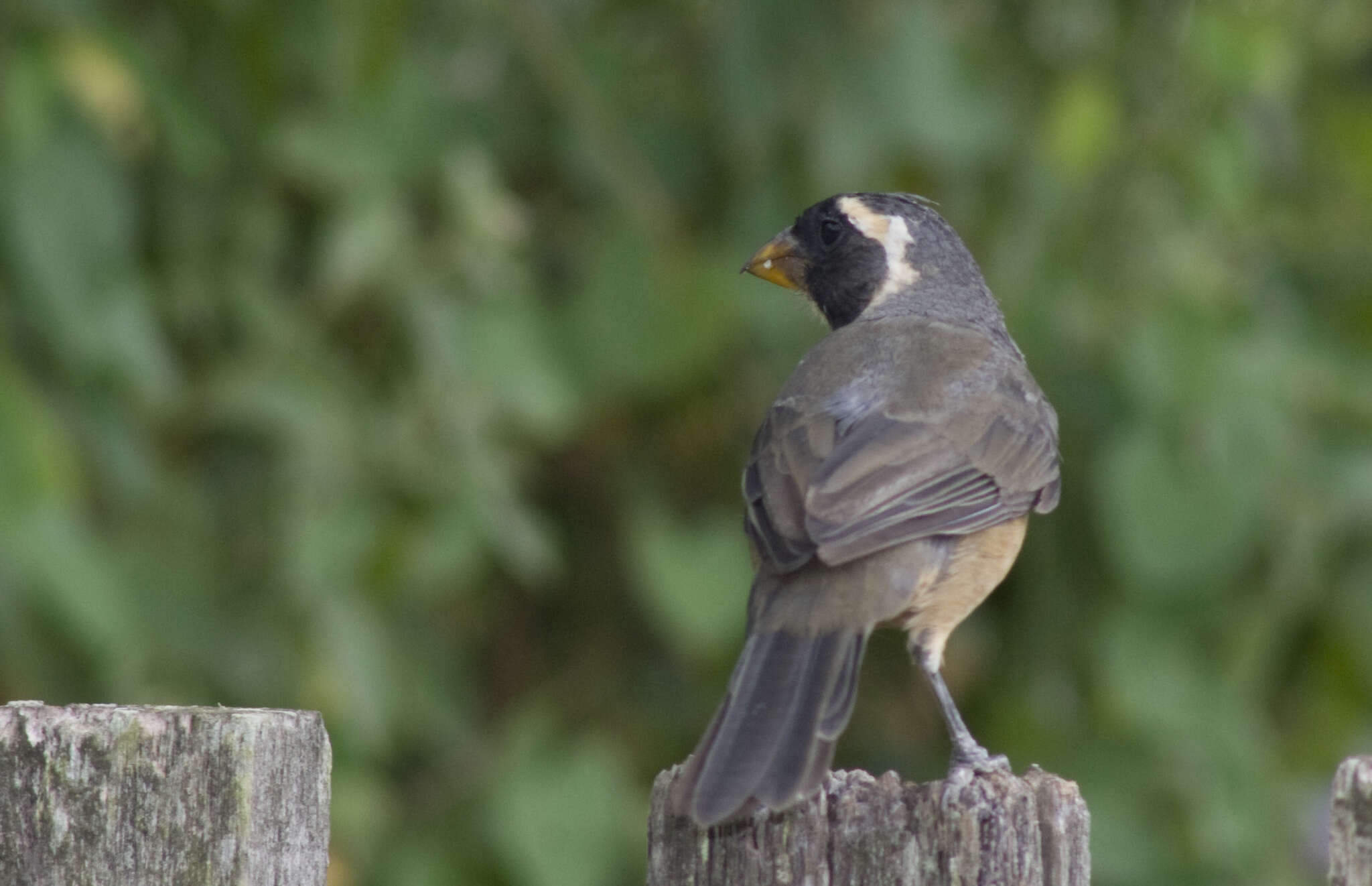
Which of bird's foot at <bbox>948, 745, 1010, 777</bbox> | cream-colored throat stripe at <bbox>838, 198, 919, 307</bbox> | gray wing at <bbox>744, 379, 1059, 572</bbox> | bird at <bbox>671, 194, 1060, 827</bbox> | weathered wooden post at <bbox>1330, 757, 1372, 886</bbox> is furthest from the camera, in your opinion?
cream-colored throat stripe at <bbox>838, 198, 919, 307</bbox>

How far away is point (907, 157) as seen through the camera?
583cm

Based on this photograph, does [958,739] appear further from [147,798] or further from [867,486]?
[147,798]

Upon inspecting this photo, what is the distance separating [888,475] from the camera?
3518 mm

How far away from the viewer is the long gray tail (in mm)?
2389

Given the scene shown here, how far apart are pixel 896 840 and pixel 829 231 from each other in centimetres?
258

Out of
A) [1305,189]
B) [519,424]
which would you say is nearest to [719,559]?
[519,424]

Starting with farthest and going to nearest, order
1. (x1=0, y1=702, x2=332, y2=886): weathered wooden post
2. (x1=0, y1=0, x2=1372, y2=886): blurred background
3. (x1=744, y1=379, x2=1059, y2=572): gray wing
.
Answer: (x1=0, y1=0, x2=1372, y2=886): blurred background → (x1=744, y1=379, x2=1059, y2=572): gray wing → (x1=0, y1=702, x2=332, y2=886): weathered wooden post

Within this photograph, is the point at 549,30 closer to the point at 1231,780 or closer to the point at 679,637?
the point at 679,637

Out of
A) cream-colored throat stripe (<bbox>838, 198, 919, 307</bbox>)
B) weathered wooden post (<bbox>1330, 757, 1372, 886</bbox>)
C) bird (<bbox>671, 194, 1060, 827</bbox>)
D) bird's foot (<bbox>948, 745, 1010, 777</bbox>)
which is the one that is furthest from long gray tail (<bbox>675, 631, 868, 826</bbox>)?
cream-colored throat stripe (<bbox>838, 198, 919, 307</bbox>)

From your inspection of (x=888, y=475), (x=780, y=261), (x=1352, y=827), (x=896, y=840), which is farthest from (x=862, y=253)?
(x=1352, y=827)

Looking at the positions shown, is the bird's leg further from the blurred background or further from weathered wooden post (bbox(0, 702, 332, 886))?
weathered wooden post (bbox(0, 702, 332, 886))

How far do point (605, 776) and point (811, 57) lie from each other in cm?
202

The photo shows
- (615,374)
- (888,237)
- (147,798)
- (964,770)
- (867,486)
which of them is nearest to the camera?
(147,798)

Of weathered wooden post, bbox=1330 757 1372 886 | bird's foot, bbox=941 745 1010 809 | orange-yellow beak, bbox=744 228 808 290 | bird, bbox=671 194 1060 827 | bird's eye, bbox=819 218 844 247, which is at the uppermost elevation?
bird's eye, bbox=819 218 844 247
